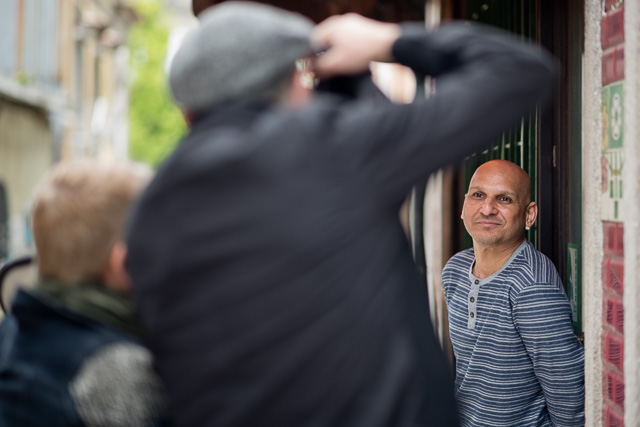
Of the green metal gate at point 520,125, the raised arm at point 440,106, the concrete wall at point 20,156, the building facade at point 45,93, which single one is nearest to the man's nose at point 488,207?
the green metal gate at point 520,125

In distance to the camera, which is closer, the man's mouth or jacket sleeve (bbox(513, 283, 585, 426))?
jacket sleeve (bbox(513, 283, 585, 426))

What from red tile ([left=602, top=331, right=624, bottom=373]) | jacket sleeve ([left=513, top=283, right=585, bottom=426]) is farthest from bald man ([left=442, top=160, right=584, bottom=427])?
red tile ([left=602, top=331, right=624, bottom=373])

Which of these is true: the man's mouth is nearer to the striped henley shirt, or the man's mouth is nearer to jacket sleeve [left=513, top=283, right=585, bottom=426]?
the striped henley shirt

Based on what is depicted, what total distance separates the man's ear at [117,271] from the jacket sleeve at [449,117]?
0.52 meters

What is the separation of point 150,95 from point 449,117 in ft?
79.2

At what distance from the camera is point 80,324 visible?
141cm

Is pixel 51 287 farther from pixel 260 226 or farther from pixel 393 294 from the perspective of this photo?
pixel 393 294

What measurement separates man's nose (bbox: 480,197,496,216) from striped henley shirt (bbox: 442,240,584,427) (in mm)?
170

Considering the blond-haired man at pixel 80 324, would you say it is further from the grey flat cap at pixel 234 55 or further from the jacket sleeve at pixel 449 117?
the jacket sleeve at pixel 449 117

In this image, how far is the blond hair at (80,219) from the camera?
4.65ft

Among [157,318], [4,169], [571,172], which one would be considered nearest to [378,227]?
[157,318]

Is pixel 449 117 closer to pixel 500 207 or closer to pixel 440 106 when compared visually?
pixel 440 106

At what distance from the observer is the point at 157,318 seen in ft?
4.15

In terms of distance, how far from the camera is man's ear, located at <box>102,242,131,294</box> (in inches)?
57.2
